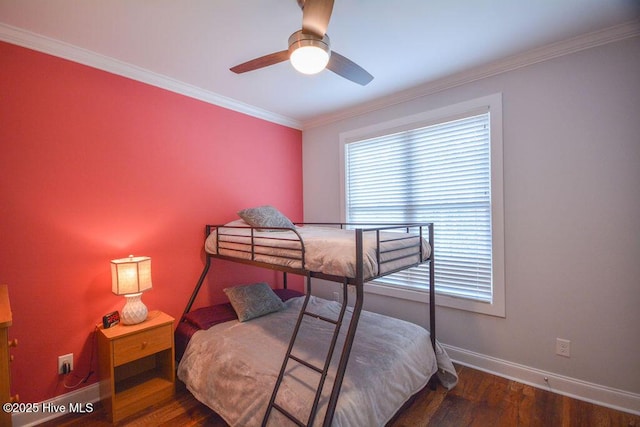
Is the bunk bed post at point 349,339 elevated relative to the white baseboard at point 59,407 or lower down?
elevated

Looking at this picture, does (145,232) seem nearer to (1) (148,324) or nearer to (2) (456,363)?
(1) (148,324)

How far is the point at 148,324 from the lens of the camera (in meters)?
2.13

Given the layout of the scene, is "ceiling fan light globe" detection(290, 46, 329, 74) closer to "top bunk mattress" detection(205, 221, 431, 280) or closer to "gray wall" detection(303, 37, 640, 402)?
"top bunk mattress" detection(205, 221, 431, 280)

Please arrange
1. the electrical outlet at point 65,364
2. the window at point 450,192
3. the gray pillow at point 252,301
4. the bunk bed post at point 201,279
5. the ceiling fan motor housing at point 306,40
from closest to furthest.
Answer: the ceiling fan motor housing at point 306,40 < the electrical outlet at point 65,364 < the window at point 450,192 < the gray pillow at point 252,301 < the bunk bed post at point 201,279

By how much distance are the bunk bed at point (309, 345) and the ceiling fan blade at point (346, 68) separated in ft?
3.20

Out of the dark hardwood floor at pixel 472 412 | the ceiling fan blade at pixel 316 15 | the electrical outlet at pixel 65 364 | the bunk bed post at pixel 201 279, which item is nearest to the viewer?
the ceiling fan blade at pixel 316 15

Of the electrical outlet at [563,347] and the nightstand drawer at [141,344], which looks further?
the electrical outlet at [563,347]

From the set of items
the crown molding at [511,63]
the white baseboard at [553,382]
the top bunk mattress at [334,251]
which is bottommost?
the white baseboard at [553,382]

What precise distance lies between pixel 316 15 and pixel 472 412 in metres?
2.55

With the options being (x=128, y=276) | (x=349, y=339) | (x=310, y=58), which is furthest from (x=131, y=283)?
(x=310, y=58)

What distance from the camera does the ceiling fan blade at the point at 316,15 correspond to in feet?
4.30

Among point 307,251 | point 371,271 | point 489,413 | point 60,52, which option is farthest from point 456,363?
point 60,52

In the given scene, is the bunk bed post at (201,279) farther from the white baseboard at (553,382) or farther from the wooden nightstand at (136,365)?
the white baseboard at (553,382)

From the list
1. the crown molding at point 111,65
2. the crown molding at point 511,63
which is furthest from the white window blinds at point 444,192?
the crown molding at point 111,65
